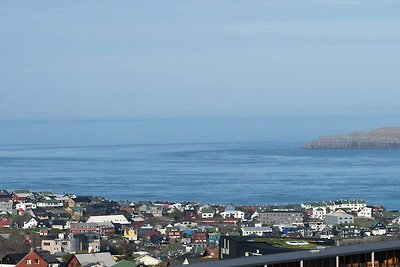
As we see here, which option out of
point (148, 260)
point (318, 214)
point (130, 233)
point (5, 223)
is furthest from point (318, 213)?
point (148, 260)

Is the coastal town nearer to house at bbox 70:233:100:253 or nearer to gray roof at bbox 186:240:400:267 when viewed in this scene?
house at bbox 70:233:100:253

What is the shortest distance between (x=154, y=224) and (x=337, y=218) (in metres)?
3.62

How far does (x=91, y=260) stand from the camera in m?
11.7

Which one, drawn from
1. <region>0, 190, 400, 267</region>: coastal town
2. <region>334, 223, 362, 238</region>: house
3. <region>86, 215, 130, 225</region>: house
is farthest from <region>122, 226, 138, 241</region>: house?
<region>334, 223, 362, 238</region>: house

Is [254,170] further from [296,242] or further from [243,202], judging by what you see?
[296,242]

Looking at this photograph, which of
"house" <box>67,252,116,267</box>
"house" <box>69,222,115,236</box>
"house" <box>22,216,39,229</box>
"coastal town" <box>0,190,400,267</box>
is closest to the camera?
"house" <box>67,252,116,267</box>

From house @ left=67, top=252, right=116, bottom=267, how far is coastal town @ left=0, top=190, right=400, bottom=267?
722 mm

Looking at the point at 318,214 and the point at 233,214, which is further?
the point at 318,214

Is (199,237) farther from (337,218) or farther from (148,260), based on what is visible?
(148,260)

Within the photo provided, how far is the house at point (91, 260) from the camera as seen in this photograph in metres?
11.2

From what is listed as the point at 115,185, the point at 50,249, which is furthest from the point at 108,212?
the point at 115,185

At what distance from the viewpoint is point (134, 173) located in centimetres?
3894

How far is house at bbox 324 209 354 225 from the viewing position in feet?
69.5

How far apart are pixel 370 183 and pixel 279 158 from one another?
16.1 meters
